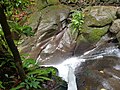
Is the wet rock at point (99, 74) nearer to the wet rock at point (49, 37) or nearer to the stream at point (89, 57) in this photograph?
the stream at point (89, 57)

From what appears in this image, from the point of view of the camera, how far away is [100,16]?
9172 mm

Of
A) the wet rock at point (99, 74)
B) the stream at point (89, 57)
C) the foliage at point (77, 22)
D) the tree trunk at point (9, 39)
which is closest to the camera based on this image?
the tree trunk at point (9, 39)

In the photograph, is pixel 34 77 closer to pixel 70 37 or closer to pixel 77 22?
pixel 70 37

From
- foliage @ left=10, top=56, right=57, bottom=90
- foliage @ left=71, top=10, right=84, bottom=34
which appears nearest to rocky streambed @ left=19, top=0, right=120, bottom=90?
foliage @ left=71, top=10, right=84, bottom=34

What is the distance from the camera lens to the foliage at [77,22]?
8850 millimetres

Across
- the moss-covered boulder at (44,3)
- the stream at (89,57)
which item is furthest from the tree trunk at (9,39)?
the moss-covered boulder at (44,3)

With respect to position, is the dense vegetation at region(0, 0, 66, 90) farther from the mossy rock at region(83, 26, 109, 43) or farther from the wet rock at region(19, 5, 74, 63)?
the mossy rock at region(83, 26, 109, 43)

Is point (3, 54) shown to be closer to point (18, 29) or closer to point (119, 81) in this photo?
point (18, 29)

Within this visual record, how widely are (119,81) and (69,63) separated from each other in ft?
6.68

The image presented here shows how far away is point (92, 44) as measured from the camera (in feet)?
28.5

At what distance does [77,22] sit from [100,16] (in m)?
0.98

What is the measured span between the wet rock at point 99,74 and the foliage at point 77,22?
151 centimetres

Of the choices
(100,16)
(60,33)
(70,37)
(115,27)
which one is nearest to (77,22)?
(70,37)

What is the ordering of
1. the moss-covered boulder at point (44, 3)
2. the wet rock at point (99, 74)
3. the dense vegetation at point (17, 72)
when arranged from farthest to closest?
the moss-covered boulder at point (44, 3)
the wet rock at point (99, 74)
the dense vegetation at point (17, 72)
